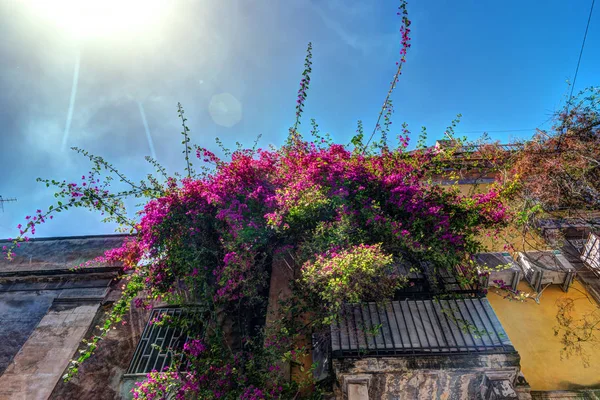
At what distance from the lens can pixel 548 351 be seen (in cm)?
573

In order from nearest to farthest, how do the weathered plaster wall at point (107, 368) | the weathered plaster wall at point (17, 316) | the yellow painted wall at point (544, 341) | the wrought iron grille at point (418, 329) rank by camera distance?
the wrought iron grille at point (418, 329)
the yellow painted wall at point (544, 341)
the weathered plaster wall at point (107, 368)
the weathered plaster wall at point (17, 316)

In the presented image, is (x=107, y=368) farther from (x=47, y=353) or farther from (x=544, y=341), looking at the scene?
(x=544, y=341)

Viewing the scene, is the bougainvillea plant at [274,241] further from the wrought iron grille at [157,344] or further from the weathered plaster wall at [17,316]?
the weathered plaster wall at [17,316]

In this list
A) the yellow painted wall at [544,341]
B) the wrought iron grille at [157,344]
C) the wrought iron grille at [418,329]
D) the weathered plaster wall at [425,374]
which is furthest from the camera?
the wrought iron grille at [157,344]

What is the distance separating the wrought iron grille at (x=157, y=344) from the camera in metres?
6.04

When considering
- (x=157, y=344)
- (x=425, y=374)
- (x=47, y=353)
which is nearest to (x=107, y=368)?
(x=157, y=344)

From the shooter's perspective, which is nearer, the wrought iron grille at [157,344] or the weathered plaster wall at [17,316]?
the wrought iron grille at [157,344]

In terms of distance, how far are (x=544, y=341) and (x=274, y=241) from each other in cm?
576

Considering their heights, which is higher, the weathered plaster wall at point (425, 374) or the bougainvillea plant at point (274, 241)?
the bougainvillea plant at point (274, 241)

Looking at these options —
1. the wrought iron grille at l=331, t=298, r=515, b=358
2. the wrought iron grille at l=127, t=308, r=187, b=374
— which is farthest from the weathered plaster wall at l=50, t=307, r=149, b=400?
the wrought iron grille at l=331, t=298, r=515, b=358

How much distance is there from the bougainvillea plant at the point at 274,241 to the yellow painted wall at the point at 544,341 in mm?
1746

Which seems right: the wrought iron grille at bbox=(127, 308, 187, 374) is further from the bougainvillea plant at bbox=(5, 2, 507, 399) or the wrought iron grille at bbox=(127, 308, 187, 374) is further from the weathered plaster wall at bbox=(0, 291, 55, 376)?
the weathered plaster wall at bbox=(0, 291, 55, 376)

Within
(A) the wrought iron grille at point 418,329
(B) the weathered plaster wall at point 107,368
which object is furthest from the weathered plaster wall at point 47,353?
(A) the wrought iron grille at point 418,329

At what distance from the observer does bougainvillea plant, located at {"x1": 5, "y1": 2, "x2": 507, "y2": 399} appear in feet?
15.5
